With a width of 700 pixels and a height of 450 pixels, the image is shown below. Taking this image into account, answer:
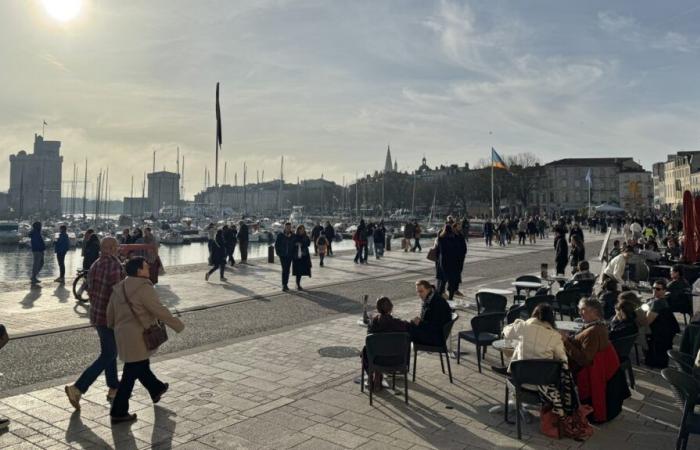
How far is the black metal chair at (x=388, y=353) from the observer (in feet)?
21.4

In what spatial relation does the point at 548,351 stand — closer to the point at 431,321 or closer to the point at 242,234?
the point at 431,321

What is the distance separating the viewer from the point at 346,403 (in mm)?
6539

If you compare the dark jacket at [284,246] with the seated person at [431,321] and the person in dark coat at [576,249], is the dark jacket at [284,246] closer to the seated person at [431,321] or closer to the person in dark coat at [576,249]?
the person in dark coat at [576,249]

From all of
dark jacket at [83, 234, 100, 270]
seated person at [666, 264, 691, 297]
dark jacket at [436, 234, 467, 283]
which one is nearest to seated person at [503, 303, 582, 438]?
seated person at [666, 264, 691, 297]

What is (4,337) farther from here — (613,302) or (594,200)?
(594,200)

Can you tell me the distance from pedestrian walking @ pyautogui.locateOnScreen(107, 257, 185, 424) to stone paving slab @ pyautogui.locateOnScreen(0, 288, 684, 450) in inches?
13.8

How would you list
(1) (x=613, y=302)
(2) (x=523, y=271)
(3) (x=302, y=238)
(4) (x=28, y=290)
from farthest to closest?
(2) (x=523, y=271) → (3) (x=302, y=238) → (4) (x=28, y=290) → (1) (x=613, y=302)

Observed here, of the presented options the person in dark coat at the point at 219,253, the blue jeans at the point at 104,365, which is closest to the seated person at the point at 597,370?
the blue jeans at the point at 104,365

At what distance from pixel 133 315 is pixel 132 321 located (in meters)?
0.07

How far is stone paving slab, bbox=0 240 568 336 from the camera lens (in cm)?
1173

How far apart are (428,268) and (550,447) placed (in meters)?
17.1

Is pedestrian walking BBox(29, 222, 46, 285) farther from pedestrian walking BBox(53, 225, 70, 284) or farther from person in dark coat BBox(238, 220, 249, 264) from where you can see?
person in dark coat BBox(238, 220, 249, 264)

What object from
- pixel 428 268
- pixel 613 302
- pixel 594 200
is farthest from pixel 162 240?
pixel 594 200

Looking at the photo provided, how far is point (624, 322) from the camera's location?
6820mm
